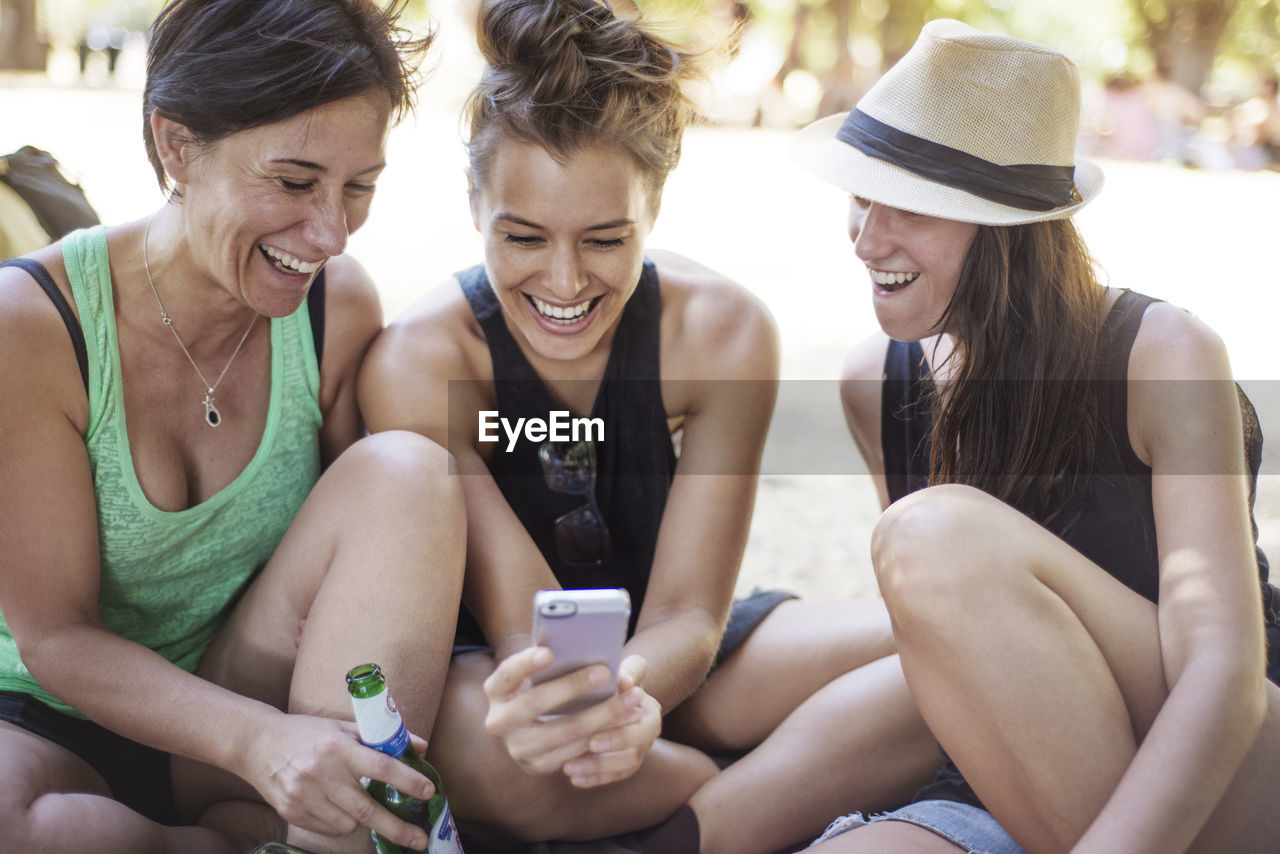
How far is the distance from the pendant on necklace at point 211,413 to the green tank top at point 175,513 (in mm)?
88

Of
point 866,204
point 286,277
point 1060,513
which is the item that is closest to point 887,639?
point 1060,513

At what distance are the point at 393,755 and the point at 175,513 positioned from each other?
0.64 m

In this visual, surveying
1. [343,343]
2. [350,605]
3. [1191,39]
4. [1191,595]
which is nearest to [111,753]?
[350,605]

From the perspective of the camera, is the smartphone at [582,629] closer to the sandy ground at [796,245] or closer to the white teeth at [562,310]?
the white teeth at [562,310]

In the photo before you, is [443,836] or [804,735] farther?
[804,735]

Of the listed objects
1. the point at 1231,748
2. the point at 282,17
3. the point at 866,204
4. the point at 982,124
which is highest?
the point at 282,17

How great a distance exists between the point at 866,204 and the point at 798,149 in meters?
0.26

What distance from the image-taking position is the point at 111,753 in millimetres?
1938

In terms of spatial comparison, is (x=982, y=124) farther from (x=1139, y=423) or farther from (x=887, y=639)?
(x=887, y=639)

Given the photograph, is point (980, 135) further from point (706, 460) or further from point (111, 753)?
point (111, 753)

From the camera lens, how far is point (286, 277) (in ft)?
6.31

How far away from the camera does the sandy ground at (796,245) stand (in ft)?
14.8

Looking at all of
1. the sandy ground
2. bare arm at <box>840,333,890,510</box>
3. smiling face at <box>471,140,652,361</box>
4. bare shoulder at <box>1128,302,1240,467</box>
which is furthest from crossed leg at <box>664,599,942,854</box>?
the sandy ground

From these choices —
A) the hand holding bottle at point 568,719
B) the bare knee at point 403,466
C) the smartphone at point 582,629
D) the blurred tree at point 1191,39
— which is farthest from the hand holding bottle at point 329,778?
the blurred tree at point 1191,39
